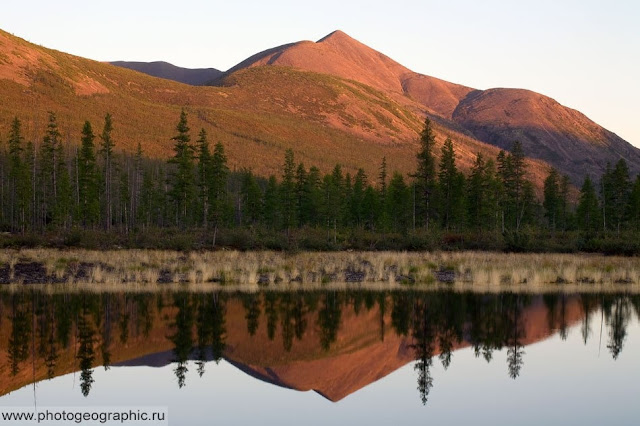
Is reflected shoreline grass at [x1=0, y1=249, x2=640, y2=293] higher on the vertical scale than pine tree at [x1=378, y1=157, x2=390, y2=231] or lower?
lower

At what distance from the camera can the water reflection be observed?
51.9 ft

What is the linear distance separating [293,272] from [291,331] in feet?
54.0

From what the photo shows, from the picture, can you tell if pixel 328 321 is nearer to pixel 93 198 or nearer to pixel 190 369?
pixel 190 369

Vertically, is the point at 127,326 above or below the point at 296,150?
below

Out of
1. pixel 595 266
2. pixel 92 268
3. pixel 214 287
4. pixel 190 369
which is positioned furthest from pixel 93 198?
pixel 190 369

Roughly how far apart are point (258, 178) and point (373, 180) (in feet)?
123

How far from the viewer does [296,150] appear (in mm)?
186625

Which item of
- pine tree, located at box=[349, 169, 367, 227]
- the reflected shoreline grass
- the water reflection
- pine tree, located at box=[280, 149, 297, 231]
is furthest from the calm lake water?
pine tree, located at box=[349, 169, 367, 227]

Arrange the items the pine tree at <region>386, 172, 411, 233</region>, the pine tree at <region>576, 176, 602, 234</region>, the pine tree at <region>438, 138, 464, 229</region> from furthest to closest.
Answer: the pine tree at <region>576, 176, 602, 234</region>, the pine tree at <region>386, 172, 411, 233</region>, the pine tree at <region>438, 138, 464, 229</region>

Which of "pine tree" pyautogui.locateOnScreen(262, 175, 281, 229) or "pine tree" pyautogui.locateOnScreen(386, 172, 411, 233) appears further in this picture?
"pine tree" pyautogui.locateOnScreen(262, 175, 281, 229)

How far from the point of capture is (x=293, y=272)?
121ft

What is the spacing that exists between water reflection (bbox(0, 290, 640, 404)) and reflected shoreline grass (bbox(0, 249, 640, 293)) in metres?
4.07

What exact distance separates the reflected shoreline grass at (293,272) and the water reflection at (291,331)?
4.07 metres

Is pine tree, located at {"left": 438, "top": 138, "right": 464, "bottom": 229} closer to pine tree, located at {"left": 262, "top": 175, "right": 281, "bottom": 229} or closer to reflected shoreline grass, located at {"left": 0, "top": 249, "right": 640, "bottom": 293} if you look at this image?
pine tree, located at {"left": 262, "top": 175, "right": 281, "bottom": 229}
